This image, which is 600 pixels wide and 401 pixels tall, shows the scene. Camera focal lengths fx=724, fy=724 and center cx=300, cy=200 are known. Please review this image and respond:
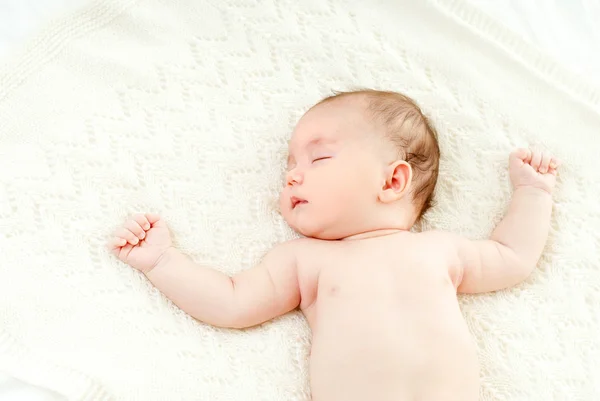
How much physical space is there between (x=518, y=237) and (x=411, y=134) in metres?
0.32

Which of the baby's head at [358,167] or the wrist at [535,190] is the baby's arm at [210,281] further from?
the wrist at [535,190]

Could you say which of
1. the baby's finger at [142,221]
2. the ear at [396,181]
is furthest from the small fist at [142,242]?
the ear at [396,181]

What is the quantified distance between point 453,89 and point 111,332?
95 cm

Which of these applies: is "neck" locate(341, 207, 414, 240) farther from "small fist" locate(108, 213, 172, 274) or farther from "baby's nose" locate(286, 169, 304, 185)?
"small fist" locate(108, 213, 172, 274)

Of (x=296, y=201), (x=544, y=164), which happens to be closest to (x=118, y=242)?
(x=296, y=201)

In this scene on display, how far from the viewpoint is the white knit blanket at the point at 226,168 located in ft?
4.86

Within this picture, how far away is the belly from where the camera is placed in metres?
1.37

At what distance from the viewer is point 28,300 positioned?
1.47 meters

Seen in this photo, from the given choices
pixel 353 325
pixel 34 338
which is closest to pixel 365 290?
pixel 353 325

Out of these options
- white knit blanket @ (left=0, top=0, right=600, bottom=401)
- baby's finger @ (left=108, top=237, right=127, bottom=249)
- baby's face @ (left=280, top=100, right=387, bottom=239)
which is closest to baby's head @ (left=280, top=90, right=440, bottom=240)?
baby's face @ (left=280, top=100, right=387, bottom=239)

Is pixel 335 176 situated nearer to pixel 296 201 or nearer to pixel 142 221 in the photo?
pixel 296 201

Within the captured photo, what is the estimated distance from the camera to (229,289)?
4.91 ft

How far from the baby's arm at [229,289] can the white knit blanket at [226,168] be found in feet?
0.15

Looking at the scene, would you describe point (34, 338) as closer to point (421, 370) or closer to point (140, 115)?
point (140, 115)
